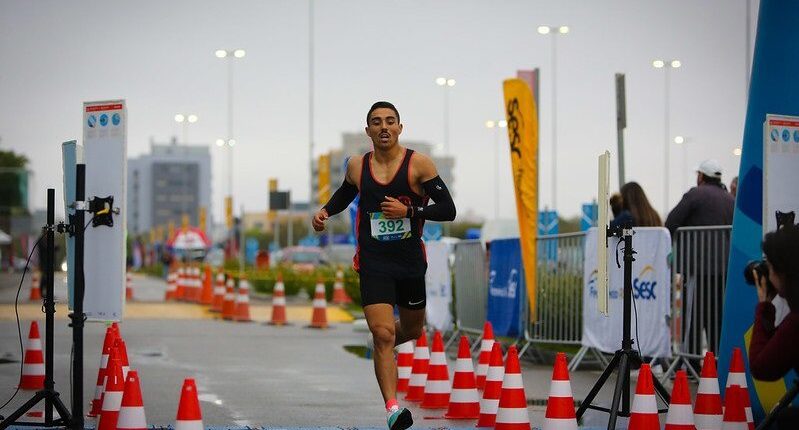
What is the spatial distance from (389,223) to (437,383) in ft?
8.51

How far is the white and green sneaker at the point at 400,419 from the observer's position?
834 centimetres

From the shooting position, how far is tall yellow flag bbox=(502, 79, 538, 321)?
1583 cm

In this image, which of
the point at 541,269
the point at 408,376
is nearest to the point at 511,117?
the point at 541,269

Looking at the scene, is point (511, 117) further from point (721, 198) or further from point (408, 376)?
point (408, 376)

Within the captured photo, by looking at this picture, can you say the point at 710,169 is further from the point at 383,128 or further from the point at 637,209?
the point at 383,128

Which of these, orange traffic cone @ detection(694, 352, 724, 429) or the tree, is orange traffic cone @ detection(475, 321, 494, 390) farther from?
the tree

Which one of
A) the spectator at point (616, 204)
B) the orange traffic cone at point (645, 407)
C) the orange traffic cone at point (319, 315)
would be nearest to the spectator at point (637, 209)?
the spectator at point (616, 204)

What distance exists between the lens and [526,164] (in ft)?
52.3

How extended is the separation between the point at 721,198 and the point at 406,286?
5940mm

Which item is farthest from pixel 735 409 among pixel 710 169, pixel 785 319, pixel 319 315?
pixel 319 315

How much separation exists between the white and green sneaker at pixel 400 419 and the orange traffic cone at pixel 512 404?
71 centimetres

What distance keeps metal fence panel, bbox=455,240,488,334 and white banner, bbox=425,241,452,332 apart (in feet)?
0.56

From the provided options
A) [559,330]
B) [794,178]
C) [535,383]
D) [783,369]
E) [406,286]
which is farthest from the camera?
[559,330]

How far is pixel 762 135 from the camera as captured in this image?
9086 millimetres
